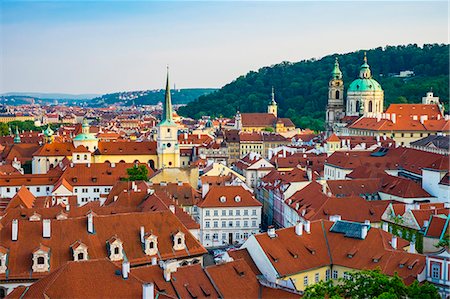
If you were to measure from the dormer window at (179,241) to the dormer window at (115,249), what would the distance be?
11.0 ft

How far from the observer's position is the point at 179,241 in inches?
1390

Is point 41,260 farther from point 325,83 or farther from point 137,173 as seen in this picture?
point 325,83

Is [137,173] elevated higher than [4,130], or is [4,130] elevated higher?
[4,130]

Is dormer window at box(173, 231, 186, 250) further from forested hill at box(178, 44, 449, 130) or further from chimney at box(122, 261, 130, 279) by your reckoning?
forested hill at box(178, 44, 449, 130)

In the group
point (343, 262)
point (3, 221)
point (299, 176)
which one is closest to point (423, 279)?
point (343, 262)

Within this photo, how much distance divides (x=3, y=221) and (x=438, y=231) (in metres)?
25.8

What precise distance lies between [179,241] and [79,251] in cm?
596

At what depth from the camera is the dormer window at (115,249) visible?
107ft

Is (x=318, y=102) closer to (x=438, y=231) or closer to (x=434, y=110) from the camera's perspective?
(x=434, y=110)

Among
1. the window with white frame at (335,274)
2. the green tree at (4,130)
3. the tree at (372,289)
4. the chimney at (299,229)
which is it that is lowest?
the window with white frame at (335,274)

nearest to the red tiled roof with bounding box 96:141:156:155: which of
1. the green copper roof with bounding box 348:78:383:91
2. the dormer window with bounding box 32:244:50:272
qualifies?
the dormer window with bounding box 32:244:50:272

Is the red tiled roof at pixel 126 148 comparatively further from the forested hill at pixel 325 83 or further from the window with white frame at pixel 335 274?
the forested hill at pixel 325 83

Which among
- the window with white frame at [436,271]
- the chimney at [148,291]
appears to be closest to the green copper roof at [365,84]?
the window with white frame at [436,271]

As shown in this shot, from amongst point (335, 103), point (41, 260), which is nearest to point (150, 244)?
point (41, 260)
